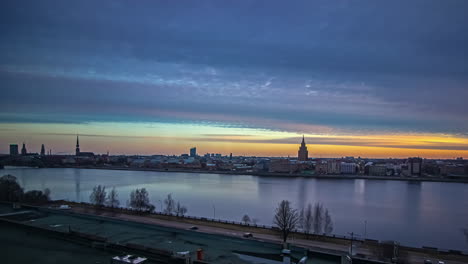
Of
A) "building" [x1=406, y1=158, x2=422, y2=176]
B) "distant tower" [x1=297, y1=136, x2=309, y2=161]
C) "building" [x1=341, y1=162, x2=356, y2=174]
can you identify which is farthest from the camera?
"distant tower" [x1=297, y1=136, x2=309, y2=161]

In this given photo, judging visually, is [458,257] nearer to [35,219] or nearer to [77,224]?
[77,224]

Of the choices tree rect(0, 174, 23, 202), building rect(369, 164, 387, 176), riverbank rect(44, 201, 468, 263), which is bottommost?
building rect(369, 164, 387, 176)

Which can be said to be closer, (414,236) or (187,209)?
(414,236)

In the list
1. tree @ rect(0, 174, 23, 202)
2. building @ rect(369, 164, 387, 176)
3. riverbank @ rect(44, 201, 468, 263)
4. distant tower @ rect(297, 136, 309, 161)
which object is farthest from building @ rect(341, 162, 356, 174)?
tree @ rect(0, 174, 23, 202)

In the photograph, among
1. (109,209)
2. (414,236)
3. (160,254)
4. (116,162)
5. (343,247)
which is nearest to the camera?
(160,254)

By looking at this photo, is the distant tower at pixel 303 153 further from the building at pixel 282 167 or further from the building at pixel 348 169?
the building at pixel 348 169

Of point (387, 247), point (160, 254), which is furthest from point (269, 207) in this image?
point (160, 254)

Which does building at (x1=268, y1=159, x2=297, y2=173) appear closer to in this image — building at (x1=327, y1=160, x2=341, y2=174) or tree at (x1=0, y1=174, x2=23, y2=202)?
building at (x1=327, y1=160, x2=341, y2=174)

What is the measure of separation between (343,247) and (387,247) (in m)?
0.88

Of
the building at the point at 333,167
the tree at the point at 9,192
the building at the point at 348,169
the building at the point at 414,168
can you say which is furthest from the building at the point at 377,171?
the tree at the point at 9,192

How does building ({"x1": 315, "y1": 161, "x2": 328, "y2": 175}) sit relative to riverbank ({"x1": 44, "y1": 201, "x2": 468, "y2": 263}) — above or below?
below

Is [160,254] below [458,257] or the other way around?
the other way around

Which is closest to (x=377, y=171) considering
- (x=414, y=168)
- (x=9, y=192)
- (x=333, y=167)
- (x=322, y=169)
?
(x=414, y=168)

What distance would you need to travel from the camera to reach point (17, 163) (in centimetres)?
3775
